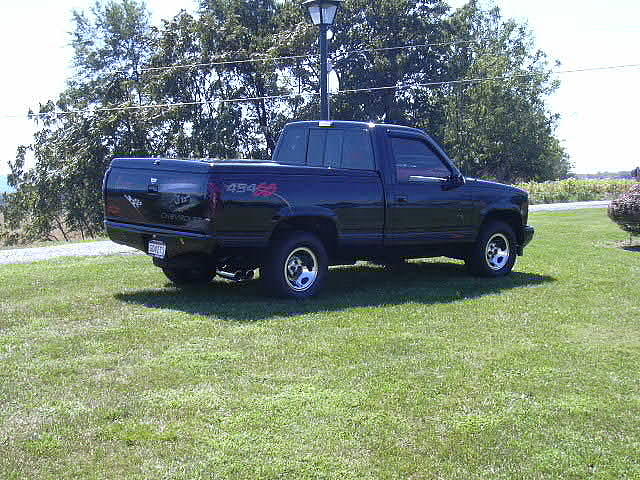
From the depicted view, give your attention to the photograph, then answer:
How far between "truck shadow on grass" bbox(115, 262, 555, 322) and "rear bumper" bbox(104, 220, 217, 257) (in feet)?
2.04

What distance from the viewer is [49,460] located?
4012mm

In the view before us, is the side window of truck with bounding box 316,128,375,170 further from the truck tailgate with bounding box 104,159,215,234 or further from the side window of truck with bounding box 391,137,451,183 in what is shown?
the truck tailgate with bounding box 104,159,215,234

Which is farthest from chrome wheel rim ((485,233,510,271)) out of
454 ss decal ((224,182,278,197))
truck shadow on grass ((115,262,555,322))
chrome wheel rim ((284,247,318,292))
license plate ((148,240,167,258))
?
license plate ((148,240,167,258))

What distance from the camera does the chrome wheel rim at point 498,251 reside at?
35.8ft

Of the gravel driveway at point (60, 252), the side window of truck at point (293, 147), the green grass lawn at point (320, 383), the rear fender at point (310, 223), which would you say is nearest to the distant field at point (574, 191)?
the gravel driveway at point (60, 252)

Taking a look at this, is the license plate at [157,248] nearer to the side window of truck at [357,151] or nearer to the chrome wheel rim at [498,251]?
the side window of truck at [357,151]

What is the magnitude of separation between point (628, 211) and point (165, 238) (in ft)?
33.2

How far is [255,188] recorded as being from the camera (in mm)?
8164

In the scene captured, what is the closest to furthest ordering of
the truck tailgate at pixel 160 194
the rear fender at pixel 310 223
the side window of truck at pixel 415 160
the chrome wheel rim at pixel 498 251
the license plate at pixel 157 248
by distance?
the truck tailgate at pixel 160 194 → the license plate at pixel 157 248 → the rear fender at pixel 310 223 → the side window of truck at pixel 415 160 → the chrome wheel rim at pixel 498 251

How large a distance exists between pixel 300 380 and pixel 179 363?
1.03 metres

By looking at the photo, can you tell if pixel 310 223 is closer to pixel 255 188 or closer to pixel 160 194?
pixel 255 188

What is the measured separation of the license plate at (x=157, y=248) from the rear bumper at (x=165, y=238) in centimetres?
4

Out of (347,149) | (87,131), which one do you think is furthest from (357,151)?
(87,131)

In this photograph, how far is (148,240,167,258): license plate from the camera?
8.39 meters
